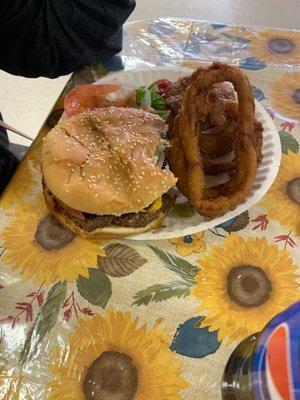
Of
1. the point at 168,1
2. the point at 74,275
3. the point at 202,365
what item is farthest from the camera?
the point at 168,1

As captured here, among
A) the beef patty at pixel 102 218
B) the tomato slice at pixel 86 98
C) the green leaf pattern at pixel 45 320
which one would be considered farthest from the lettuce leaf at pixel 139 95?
the green leaf pattern at pixel 45 320

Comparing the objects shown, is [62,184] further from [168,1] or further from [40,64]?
[168,1]

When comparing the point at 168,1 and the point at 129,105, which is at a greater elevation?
the point at 129,105

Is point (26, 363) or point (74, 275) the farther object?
point (74, 275)

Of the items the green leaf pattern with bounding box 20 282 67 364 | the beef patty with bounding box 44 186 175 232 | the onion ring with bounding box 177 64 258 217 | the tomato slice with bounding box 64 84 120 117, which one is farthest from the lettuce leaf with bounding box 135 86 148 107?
the green leaf pattern with bounding box 20 282 67 364

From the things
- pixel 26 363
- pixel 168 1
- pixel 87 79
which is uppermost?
pixel 87 79

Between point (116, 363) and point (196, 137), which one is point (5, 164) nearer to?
point (196, 137)

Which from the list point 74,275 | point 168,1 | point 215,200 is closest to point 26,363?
point 74,275

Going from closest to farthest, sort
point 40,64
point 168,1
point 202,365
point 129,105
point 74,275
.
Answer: point 202,365 < point 74,275 < point 129,105 < point 40,64 < point 168,1

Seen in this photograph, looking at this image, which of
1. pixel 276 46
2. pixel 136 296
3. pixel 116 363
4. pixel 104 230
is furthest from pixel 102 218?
pixel 276 46
